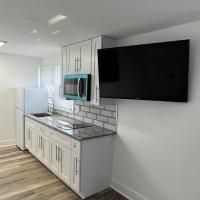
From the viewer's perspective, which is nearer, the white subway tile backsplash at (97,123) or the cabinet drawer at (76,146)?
the cabinet drawer at (76,146)

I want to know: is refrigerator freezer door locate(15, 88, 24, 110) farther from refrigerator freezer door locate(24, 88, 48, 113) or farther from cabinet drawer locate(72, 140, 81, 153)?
cabinet drawer locate(72, 140, 81, 153)

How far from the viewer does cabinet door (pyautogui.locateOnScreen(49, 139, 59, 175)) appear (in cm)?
309

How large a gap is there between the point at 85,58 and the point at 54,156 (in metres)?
1.71

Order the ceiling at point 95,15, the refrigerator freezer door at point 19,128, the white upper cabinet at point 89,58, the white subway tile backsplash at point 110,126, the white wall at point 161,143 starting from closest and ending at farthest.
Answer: the ceiling at point 95,15, the white wall at point 161,143, the white upper cabinet at point 89,58, the white subway tile backsplash at point 110,126, the refrigerator freezer door at point 19,128

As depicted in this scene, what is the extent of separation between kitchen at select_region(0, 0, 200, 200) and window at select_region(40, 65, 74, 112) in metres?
0.46

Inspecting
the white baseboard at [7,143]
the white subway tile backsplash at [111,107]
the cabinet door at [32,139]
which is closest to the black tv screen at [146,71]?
the white subway tile backsplash at [111,107]

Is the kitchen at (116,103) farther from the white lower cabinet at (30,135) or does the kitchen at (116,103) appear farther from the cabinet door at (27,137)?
the cabinet door at (27,137)

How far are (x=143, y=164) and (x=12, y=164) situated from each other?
8.66 feet

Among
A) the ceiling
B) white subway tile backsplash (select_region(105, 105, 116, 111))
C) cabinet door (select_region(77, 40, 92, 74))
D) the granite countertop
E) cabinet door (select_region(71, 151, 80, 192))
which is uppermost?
the ceiling

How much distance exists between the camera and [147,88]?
2.16m

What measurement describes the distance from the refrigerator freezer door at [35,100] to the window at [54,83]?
0.61 feet

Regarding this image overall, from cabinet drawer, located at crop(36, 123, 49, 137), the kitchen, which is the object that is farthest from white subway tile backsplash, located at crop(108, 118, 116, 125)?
cabinet drawer, located at crop(36, 123, 49, 137)

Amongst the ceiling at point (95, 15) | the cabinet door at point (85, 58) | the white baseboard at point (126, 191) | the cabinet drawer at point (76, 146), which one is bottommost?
the white baseboard at point (126, 191)

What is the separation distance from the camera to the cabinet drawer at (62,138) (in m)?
2.76
